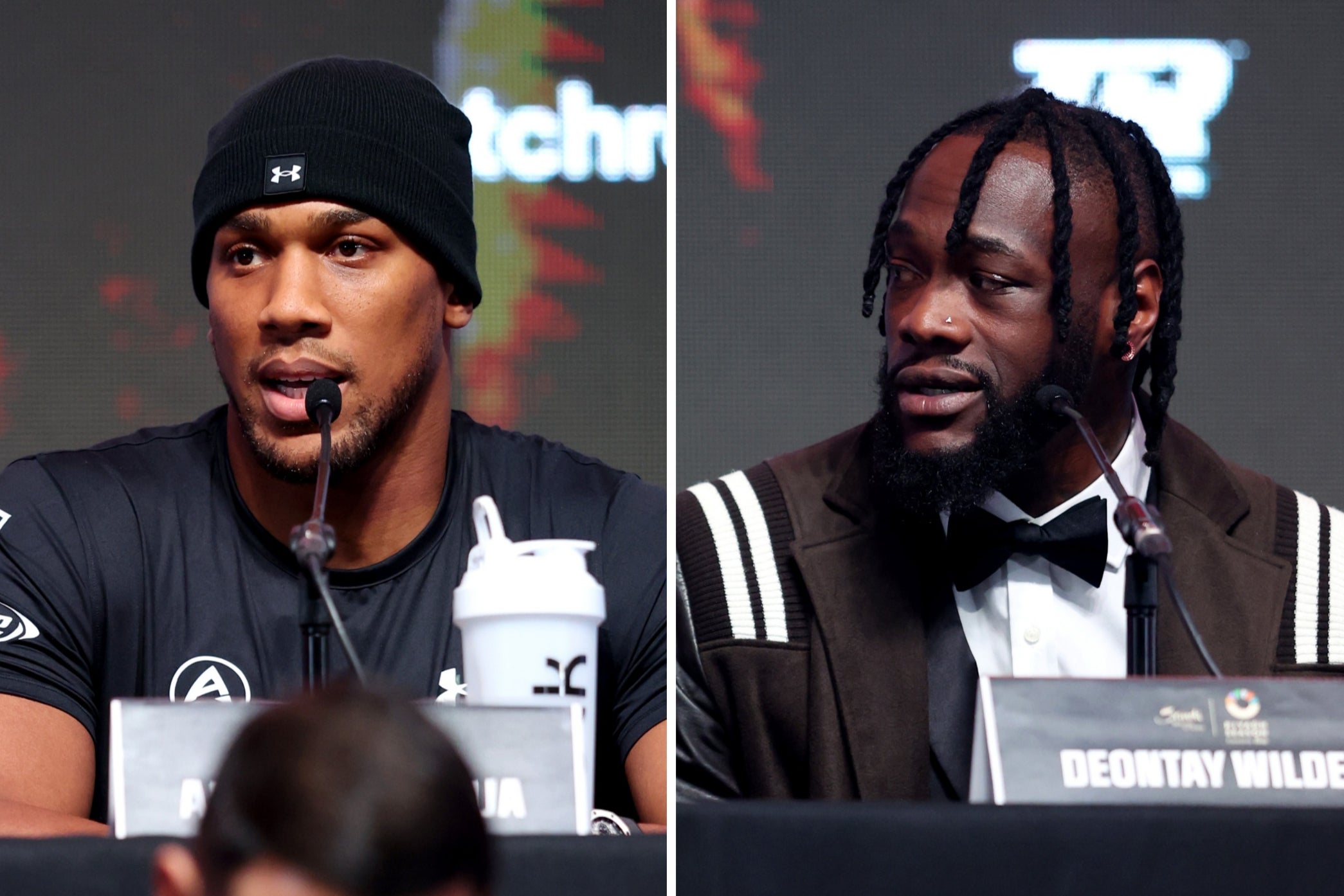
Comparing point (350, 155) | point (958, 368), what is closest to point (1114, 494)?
point (958, 368)

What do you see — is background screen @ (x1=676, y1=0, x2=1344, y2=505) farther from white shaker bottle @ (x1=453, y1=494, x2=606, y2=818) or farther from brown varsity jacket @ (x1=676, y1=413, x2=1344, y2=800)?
white shaker bottle @ (x1=453, y1=494, x2=606, y2=818)

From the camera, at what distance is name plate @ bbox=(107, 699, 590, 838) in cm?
155

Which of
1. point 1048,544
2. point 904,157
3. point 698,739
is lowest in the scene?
point 698,739

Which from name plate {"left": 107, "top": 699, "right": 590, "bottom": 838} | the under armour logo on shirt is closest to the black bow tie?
name plate {"left": 107, "top": 699, "right": 590, "bottom": 838}

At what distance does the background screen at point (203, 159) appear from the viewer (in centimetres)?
309

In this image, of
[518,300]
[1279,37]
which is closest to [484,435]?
[518,300]

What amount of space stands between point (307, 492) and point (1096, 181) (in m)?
1.23

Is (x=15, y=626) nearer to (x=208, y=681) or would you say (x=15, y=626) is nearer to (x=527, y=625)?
(x=208, y=681)

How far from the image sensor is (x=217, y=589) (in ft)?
7.97

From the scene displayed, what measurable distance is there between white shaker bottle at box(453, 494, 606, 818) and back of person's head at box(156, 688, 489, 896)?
70cm

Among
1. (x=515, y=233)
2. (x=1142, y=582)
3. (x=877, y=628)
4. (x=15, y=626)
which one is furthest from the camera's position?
(x=515, y=233)

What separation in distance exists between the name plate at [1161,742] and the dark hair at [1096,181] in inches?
34.7

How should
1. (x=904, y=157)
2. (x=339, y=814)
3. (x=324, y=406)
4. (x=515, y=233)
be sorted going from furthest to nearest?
(x=515, y=233), (x=904, y=157), (x=324, y=406), (x=339, y=814)

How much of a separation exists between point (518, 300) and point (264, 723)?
2.19 m
